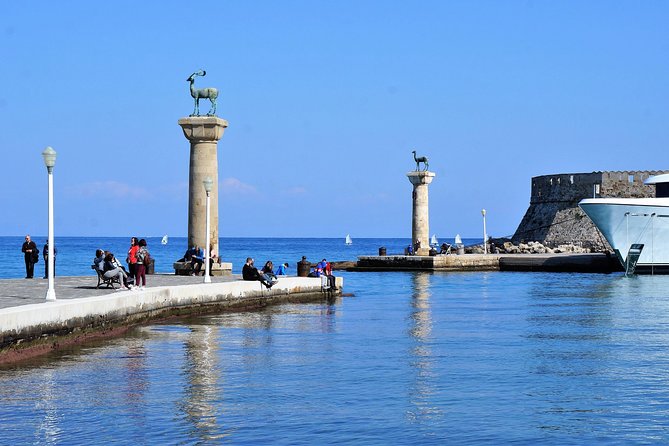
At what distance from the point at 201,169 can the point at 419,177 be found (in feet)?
90.5

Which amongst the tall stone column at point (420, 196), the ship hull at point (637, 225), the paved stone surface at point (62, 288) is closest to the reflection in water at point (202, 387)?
the paved stone surface at point (62, 288)

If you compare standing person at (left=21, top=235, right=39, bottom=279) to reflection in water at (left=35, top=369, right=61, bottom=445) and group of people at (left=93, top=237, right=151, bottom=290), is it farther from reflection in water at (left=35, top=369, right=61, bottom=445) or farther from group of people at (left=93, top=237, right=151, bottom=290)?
reflection in water at (left=35, top=369, right=61, bottom=445)

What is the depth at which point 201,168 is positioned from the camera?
1403 inches

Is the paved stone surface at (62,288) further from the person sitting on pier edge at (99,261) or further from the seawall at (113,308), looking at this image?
the person sitting on pier edge at (99,261)

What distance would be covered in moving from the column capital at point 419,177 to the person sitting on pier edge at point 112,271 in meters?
36.4

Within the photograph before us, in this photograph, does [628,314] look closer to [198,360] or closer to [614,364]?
[614,364]

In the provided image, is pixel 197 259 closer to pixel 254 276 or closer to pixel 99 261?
pixel 254 276

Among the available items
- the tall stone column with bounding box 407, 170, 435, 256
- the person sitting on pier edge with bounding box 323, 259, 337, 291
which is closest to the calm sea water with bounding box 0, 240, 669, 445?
the person sitting on pier edge with bounding box 323, 259, 337, 291

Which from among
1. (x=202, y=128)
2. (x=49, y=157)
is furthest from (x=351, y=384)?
(x=202, y=128)

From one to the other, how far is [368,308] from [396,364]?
1416 centimetres

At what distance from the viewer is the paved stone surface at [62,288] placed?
2247 centimetres

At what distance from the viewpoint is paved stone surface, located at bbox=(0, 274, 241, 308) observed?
885 inches

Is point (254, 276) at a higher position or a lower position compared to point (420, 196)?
lower

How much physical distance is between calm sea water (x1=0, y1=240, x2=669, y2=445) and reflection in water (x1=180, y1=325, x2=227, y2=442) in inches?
1.2
